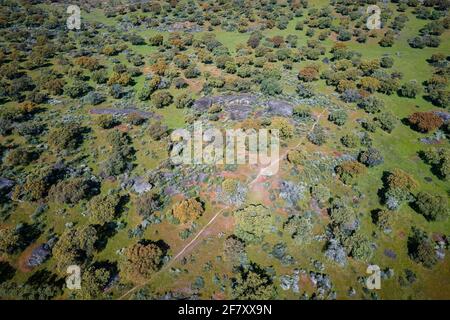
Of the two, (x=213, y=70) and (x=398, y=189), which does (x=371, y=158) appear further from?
(x=213, y=70)

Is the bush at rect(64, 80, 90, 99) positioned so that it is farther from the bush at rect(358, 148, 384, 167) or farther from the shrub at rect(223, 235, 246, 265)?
the bush at rect(358, 148, 384, 167)

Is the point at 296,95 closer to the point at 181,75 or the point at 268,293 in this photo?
the point at 181,75

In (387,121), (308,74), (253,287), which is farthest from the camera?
(308,74)

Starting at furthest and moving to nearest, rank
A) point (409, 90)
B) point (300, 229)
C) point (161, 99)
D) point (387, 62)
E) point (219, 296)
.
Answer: point (387, 62) → point (161, 99) → point (409, 90) → point (300, 229) → point (219, 296)

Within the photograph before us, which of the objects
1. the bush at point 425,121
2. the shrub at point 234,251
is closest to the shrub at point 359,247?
the shrub at point 234,251

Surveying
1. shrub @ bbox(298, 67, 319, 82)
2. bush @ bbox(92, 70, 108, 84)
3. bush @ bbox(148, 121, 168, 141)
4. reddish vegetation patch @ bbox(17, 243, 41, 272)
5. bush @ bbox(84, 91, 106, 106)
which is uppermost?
shrub @ bbox(298, 67, 319, 82)

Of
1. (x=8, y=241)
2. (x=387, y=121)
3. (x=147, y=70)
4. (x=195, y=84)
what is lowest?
(x=8, y=241)

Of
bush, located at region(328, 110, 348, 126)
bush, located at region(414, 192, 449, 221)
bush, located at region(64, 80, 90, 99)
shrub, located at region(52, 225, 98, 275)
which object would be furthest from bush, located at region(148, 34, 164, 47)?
bush, located at region(414, 192, 449, 221)

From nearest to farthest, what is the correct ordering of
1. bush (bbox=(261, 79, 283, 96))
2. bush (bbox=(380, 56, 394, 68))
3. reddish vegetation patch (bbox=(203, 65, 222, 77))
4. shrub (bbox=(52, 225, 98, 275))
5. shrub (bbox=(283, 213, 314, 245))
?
shrub (bbox=(52, 225, 98, 275)) < shrub (bbox=(283, 213, 314, 245)) < bush (bbox=(261, 79, 283, 96)) < bush (bbox=(380, 56, 394, 68)) < reddish vegetation patch (bbox=(203, 65, 222, 77))

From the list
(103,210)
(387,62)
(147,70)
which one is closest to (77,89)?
(147,70)
